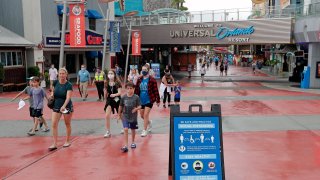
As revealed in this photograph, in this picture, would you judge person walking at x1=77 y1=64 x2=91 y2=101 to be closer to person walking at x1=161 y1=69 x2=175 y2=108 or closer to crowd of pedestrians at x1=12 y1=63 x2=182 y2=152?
person walking at x1=161 y1=69 x2=175 y2=108

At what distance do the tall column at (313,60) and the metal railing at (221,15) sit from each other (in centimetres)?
190

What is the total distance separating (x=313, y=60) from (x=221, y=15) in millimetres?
8193

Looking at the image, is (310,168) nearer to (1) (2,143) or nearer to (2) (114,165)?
(2) (114,165)

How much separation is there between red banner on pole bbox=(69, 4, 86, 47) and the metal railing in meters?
12.7

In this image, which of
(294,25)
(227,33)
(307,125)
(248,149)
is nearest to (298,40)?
(294,25)

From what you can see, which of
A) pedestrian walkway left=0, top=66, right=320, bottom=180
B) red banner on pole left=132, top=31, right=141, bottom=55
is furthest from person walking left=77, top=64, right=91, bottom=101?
red banner on pole left=132, top=31, right=141, bottom=55

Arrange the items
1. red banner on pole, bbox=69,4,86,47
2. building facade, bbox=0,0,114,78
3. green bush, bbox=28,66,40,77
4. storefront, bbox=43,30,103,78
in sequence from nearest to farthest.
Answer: red banner on pole, bbox=69,4,86,47 → green bush, bbox=28,66,40,77 → building facade, bbox=0,0,114,78 → storefront, bbox=43,30,103,78

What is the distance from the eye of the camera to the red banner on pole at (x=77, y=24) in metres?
16.4

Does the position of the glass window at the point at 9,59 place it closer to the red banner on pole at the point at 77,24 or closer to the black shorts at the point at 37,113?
the red banner on pole at the point at 77,24

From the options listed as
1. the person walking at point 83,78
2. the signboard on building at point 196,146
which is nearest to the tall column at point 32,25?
the person walking at point 83,78

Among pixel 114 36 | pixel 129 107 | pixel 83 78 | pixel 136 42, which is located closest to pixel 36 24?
pixel 114 36

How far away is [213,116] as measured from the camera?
5754 mm

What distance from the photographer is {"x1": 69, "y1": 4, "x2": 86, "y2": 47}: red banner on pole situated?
1639 centimetres

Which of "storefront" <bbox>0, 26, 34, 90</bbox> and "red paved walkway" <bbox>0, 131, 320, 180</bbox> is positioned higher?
"storefront" <bbox>0, 26, 34, 90</bbox>
